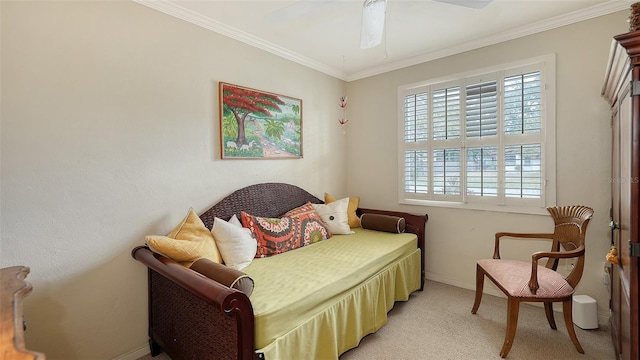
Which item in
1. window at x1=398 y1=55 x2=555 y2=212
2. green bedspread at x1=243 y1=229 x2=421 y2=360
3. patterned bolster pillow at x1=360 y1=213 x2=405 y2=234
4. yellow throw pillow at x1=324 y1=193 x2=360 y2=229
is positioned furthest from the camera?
yellow throw pillow at x1=324 y1=193 x2=360 y2=229

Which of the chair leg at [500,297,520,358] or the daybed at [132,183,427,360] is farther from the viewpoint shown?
the chair leg at [500,297,520,358]

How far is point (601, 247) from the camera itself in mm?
2307

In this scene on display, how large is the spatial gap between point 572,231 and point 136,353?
3251 millimetres

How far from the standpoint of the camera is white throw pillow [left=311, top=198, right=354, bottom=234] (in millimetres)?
3084

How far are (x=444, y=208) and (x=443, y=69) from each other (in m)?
1.48

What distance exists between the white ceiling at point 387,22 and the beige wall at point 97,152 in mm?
232

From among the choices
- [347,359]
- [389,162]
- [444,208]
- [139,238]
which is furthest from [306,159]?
[347,359]

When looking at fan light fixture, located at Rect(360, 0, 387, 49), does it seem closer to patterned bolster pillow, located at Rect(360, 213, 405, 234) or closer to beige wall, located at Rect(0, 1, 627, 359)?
beige wall, located at Rect(0, 1, 627, 359)

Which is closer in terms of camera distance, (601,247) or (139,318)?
(139,318)

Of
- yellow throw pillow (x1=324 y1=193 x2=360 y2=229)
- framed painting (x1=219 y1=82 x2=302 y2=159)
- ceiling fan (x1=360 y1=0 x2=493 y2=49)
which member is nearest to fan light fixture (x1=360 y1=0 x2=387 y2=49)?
ceiling fan (x1=360 y1=0 x2=493 y2=49)

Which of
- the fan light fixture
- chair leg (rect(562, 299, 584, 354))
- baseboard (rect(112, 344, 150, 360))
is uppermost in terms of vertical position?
the fan light fixture

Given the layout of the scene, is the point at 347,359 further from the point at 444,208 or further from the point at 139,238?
the point at 444,208

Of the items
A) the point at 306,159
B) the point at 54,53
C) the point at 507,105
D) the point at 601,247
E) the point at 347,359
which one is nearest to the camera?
the point at 54,53

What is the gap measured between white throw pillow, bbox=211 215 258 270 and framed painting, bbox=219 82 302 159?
2.19 ft
